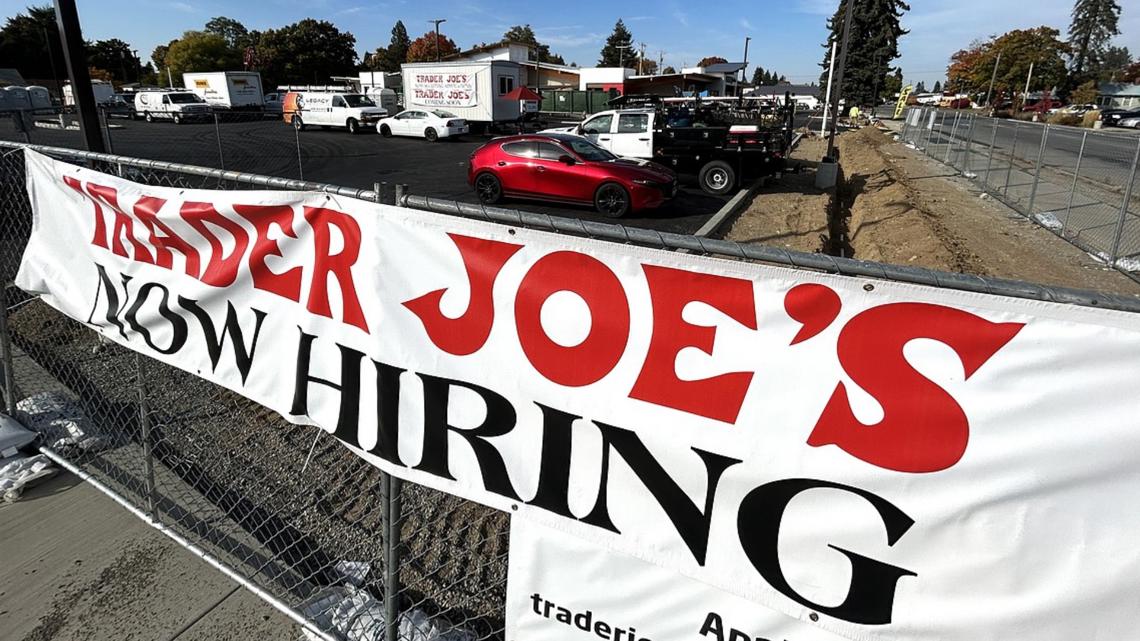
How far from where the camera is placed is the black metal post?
4.35 m

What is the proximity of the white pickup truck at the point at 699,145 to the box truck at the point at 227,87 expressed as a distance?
34.5 metres

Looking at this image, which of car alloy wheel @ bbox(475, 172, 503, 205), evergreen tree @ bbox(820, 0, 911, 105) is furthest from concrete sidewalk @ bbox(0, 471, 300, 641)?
evergreen tree @ bbox(820, 0, 911, 105)

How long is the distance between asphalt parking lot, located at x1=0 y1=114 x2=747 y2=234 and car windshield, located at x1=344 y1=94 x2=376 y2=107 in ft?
5.21

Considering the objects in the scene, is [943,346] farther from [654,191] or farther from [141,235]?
[654,191]

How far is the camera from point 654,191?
1223cm

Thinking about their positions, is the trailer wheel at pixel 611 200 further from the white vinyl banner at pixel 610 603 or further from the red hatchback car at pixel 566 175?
the white vinyl banner at pixel 610 603

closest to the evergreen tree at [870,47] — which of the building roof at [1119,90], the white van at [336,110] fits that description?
the building roof at [1119,90]

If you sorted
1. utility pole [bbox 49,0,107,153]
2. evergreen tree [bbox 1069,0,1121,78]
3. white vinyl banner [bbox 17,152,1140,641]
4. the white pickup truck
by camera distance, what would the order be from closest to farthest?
white vinyl banner [bbox 17,152,1140,641], utility pole [bbox 49,0,107,153], the white pickup truck, evergreen tree [bbox 1069,0,1121,78]

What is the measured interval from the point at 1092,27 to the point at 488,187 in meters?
131

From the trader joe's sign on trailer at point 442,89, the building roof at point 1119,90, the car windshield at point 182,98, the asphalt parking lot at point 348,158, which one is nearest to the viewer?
the asphalt parking lot at point 348,158

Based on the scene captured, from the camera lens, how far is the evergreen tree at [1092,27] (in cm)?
10075

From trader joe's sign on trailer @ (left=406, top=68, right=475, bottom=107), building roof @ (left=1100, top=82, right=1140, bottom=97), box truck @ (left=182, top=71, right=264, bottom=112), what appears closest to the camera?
trader joe's sign on trailer @ (left=406, top=68, right=475, bottom=107)

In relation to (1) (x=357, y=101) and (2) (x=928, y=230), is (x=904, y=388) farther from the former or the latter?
(1) (x=357, y=101)

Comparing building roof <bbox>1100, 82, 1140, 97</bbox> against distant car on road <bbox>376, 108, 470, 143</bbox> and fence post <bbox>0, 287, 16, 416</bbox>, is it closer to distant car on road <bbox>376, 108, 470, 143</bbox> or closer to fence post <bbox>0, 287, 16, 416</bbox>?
distant car on road <bbox>376, 108, 470, 143</bbox>
